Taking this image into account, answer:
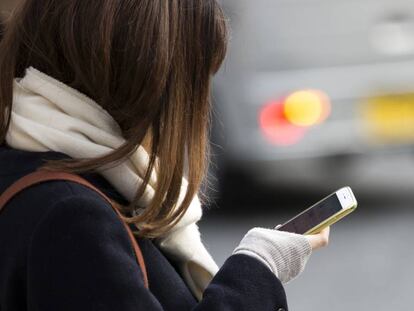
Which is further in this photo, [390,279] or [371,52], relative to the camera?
[371,52]

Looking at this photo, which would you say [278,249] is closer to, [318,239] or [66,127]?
[318,239]

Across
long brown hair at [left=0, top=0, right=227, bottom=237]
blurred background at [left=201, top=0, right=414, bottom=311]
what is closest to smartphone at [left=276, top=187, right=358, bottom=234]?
long brown hair at [left=0, top=0, right=227, bottom=237]

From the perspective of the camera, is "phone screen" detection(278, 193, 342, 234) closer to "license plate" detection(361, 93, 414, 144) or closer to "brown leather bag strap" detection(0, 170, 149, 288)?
"brown leather bag strap" detection(0, 170, 149, 288)

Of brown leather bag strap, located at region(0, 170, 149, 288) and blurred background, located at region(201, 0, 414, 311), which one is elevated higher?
brown leather bag strap, located at region(0, 170, 149, 288)

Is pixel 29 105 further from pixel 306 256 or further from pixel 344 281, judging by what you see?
pixel 344 281

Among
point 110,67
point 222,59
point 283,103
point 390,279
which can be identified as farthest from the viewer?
point 283,103

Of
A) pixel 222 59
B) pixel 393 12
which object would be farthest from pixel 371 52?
pixel 222 59

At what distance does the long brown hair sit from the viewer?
210cm

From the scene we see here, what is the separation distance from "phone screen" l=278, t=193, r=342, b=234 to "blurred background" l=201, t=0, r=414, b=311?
15.3ft

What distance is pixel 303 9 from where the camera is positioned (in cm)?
750

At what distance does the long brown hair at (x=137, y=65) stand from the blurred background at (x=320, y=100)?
4.96m

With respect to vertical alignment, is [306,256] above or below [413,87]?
above

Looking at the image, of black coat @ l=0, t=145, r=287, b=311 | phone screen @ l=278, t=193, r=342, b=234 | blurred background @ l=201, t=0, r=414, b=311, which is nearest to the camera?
black coat @ l=0, t=145, r=287, b=311

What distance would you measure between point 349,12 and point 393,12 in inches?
11.0
